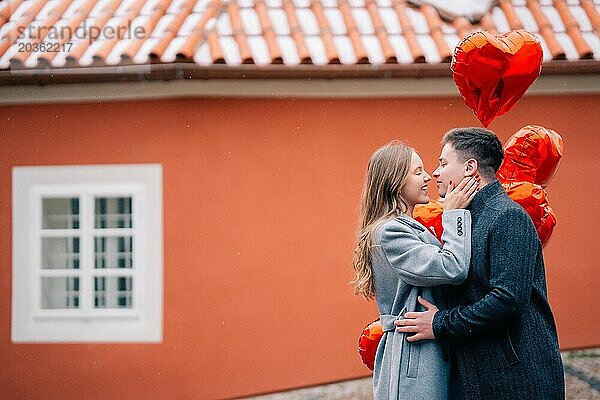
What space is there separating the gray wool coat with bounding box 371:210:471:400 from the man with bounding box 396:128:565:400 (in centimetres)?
7

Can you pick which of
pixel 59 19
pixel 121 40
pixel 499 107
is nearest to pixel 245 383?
pixel 121 40

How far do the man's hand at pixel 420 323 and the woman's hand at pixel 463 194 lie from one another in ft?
1.30

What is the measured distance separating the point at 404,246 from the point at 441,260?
0.18 m

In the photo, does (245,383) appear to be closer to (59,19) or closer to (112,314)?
(112,314)

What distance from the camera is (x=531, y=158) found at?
13.0 feet

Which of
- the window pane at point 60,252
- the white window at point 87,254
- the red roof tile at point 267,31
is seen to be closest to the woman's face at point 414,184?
the red roof tile at point 267,31

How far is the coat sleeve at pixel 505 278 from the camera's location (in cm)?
324

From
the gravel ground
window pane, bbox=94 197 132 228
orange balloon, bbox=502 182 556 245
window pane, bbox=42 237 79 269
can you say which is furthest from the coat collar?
window pane, bbox=42 237 79 269

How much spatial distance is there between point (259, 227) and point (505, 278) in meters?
4.21

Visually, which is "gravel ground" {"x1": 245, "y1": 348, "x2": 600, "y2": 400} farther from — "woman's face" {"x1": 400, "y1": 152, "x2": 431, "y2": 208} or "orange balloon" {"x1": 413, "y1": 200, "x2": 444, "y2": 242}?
"woman's face" {"x1": 400, "y1": 152, "x2": 431, "y2": 208}

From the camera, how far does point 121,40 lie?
7160mm

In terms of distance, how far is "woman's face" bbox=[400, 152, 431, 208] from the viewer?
11.8ft

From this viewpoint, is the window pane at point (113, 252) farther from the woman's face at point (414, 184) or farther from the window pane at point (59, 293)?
the woman's face at point (414, 184)

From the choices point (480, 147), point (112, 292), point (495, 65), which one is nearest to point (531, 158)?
point (495, 65)
